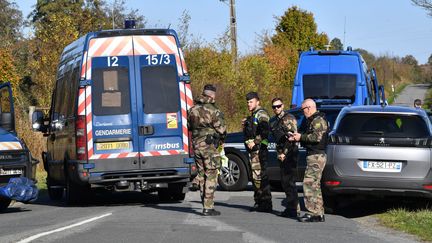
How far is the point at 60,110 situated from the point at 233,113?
2008 cm

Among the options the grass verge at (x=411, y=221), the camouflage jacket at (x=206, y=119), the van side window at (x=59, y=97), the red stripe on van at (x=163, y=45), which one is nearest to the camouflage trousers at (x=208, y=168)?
the camouflage jacket at (x=206, y=119)

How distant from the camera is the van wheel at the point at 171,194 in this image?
49.8ft

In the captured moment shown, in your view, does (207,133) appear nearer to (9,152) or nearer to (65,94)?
(9,152)

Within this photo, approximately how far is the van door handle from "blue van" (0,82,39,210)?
6.34ft

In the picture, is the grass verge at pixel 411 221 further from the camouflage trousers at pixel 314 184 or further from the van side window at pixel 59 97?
the van side window at pixel 59 97

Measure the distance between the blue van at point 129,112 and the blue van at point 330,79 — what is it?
8822 millimetres

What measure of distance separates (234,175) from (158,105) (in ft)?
12.5

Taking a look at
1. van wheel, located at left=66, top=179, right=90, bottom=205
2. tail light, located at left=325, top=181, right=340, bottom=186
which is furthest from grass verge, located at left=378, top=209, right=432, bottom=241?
van wheel, located at left=66, top=179, right=90, bottom=205

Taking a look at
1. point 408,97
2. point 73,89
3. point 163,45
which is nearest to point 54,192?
point 73,89

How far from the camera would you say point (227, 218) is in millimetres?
12266

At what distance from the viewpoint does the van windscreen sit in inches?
898

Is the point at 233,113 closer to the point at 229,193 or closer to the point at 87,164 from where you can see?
the point at 229,193

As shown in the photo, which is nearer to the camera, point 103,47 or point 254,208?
point 254,208

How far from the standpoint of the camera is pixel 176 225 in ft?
37.0
